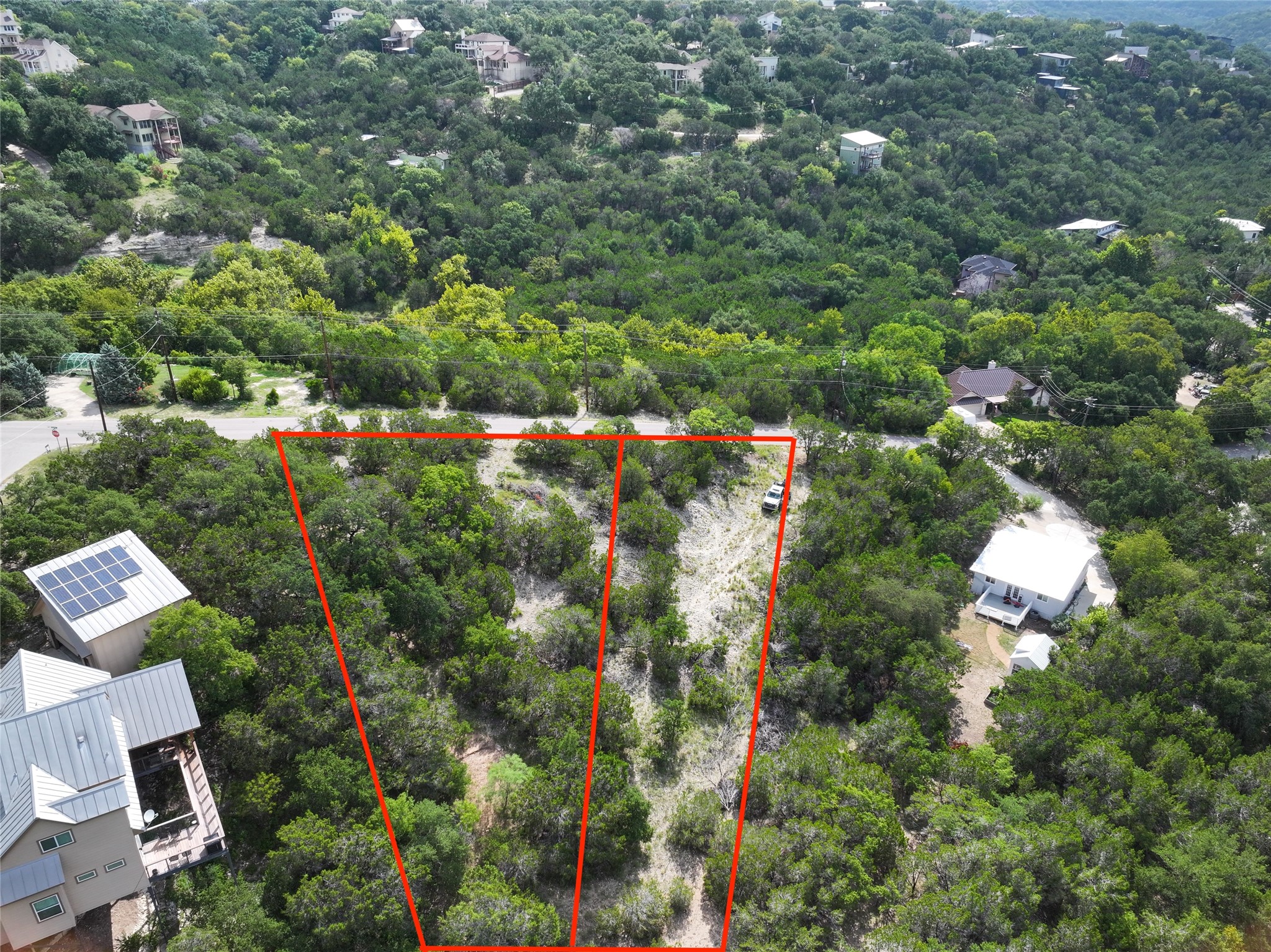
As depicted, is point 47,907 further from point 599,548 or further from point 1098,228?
point 1098,228

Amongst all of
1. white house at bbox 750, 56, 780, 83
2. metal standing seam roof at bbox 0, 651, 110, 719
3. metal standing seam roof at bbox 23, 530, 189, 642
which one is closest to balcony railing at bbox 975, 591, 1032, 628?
metal standing seam roof at bbox 23, 530, 189, 642

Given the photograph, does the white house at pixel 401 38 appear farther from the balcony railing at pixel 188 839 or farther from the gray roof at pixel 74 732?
the balcony railing at pixel 188 839

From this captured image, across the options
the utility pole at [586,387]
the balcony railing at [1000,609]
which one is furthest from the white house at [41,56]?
the balcony railing at [1000,609]

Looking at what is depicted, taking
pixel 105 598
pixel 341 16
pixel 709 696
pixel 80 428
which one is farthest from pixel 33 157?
pixel 709 696

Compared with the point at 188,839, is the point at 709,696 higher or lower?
lower

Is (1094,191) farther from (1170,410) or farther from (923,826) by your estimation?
(923,826)
